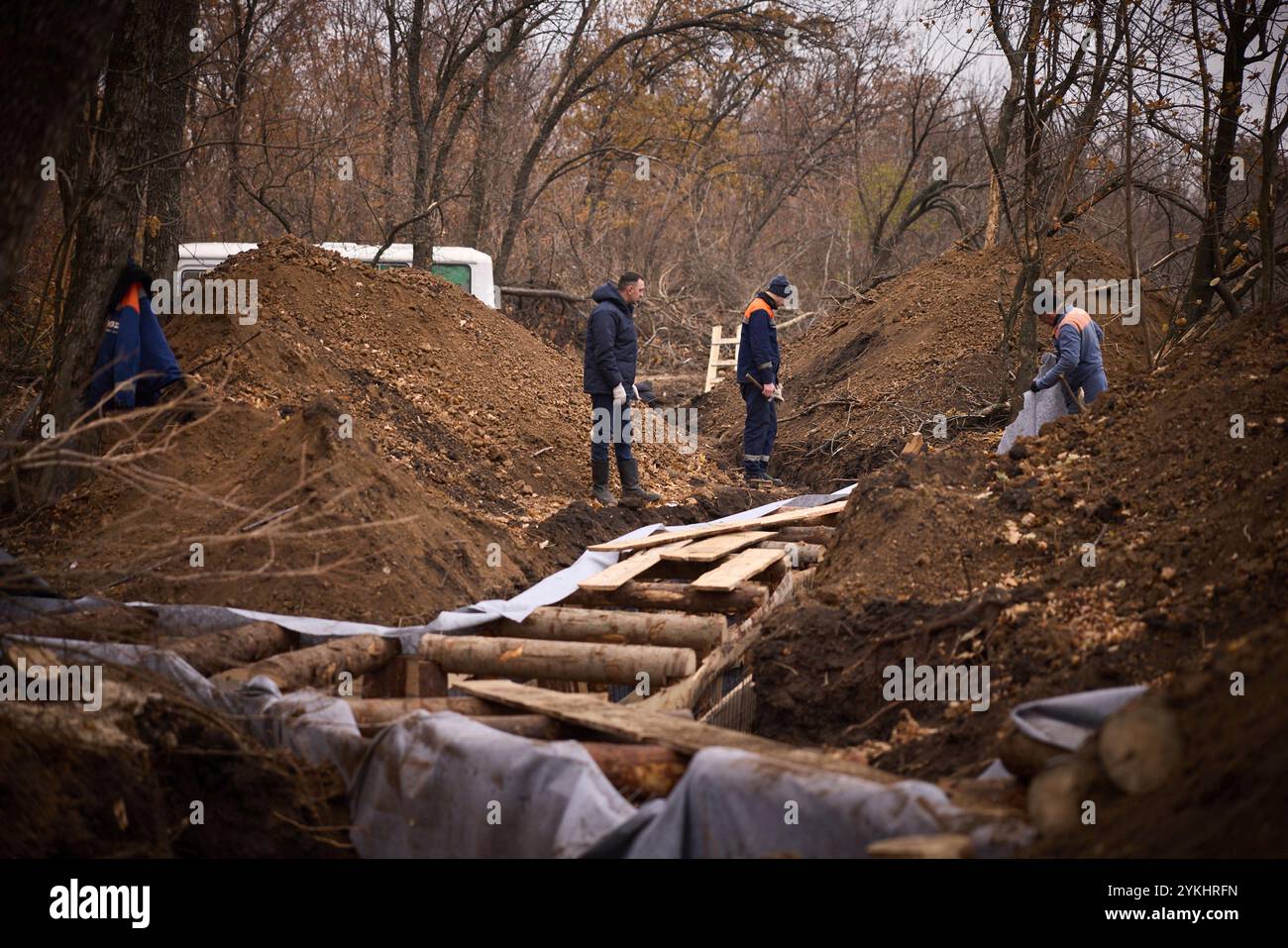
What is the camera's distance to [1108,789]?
116 inches

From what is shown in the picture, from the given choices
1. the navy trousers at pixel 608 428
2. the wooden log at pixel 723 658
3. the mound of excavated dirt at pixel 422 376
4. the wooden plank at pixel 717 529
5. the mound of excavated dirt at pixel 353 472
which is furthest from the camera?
the navy trousers at pixel 608 428

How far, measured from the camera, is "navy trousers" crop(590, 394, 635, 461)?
1000 centimetres

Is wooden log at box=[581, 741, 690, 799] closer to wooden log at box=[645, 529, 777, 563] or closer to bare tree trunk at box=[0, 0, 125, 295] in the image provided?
bare tree trunk at box=[0, 0, 125, 295]

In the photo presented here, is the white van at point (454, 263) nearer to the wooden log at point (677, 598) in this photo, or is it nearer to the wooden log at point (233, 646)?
the wooden log at point (677, 598)

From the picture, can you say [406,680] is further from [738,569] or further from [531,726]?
[738,569]

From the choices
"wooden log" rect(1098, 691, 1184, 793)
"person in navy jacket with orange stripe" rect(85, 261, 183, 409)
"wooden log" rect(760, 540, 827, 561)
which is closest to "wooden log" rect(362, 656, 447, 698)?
"wooden log" rect(760, 540, 827, 561)

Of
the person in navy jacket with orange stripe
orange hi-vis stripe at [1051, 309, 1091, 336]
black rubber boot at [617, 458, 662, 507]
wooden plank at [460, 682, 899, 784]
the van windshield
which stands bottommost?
wooden plank at [460, 682, 899, 784]

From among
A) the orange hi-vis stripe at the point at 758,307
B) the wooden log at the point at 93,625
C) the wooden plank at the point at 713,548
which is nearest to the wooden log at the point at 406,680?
the wooden log at the point at 93,625

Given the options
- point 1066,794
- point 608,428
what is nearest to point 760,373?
point 608,428

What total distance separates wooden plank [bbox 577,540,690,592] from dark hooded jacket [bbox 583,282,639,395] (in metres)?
2.26

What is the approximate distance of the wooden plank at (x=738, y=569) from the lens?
6.58 metres

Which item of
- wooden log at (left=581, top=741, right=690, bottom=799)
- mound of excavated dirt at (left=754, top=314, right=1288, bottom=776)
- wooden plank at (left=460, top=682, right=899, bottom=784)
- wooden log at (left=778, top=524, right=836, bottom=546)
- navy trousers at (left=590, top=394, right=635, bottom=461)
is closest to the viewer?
wooden plank at (left=460, top=682, right=899, bottom=784)

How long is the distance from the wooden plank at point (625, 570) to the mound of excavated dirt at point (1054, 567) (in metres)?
1.20
